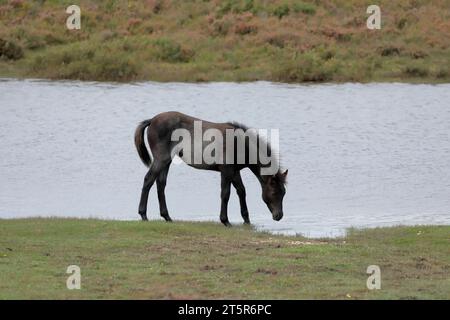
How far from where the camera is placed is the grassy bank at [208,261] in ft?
36.5

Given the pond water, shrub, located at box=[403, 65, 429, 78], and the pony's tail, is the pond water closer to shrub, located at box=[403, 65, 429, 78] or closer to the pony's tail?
shrub, located at box=[403, 65, 429, 78]

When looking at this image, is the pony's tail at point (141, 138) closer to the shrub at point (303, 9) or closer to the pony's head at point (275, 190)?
the pony's head at point (275, 190)

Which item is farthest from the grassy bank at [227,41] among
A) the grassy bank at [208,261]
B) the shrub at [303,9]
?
the grassy bank at [208,261]

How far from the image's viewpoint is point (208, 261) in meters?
12.8

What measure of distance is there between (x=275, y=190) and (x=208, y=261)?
4.00 metres

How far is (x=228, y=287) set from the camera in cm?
1127

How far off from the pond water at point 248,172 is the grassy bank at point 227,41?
1.35m

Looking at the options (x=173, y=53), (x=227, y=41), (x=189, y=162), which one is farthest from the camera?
(x=227, y=41)

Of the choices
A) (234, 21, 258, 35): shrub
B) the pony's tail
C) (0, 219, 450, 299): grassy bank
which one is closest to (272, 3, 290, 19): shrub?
(234, 21, 258, 35): shrub

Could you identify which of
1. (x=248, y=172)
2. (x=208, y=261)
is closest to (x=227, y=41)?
(x=248, y=172)

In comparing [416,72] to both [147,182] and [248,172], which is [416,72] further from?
[147,182]

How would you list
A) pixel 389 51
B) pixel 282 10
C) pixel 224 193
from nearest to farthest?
pixel 224 193, pixel 389 51, pixel 282 10
